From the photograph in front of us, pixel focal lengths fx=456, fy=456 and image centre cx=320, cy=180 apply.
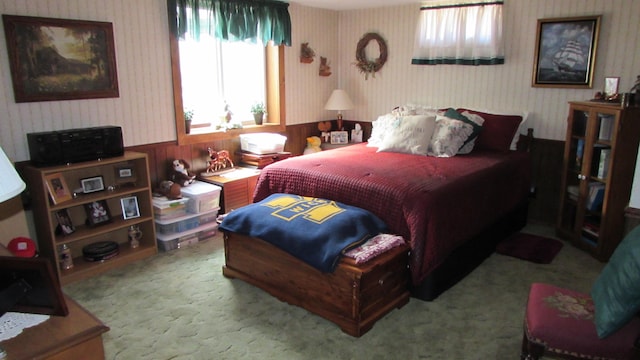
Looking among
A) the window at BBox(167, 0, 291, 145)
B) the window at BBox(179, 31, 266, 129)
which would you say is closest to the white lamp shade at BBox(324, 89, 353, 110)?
the window at BBox(167, 0, 291, 145)

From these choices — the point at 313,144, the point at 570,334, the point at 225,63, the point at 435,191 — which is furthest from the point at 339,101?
the point at 570,334

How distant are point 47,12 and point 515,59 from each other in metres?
3.84

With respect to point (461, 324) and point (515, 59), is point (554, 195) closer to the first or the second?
point (515, 59)

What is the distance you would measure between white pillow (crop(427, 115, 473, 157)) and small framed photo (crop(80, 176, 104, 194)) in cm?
263

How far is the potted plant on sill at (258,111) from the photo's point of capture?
4754 mm

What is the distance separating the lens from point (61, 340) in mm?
1290

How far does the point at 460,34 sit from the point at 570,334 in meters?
3.39

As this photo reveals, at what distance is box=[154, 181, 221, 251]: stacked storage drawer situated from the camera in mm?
3684

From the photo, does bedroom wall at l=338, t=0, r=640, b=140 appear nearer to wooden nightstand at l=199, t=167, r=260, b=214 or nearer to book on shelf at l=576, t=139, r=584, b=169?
book on shelf at l=576, t=139, r=584, b=169

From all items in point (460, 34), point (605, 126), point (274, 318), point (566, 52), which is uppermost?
point (460, 34)

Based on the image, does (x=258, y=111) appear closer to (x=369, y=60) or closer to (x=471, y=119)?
(x=369, y=60)

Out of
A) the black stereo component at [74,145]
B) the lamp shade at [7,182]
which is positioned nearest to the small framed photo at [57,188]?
the black stereo component at [74,145]

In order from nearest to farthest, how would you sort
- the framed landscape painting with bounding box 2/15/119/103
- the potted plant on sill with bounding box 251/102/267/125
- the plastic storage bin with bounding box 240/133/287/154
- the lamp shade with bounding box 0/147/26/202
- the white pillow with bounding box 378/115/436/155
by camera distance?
the lamp shade with bounding box 0/147/26/202, the framed landscape painting with bounding box 2/15/119/103, the white pillow with bounding box 378/115/436/155, the plastic storage bin with bounding box 240/133/287/154, the potted plant on sill with bounding box 251/102/267/125

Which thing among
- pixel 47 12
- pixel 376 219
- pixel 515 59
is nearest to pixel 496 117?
pixel 515 59
